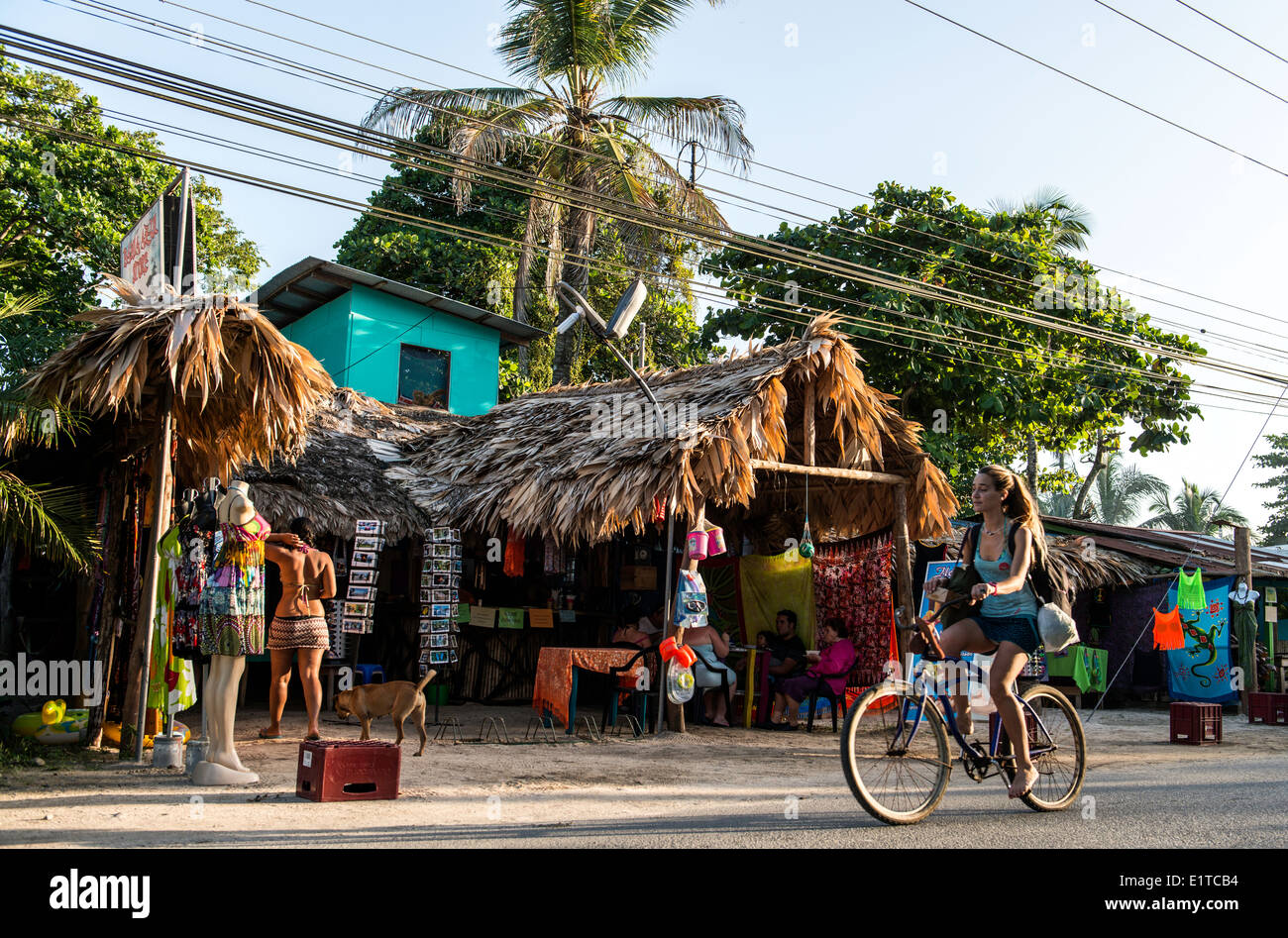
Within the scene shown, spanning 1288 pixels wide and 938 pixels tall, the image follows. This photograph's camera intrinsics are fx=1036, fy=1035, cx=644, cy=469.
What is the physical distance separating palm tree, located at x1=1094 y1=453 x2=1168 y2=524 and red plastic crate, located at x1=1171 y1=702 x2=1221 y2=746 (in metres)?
34.6

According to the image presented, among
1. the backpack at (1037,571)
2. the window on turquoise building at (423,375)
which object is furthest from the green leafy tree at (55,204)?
the backpack at (1037,571)

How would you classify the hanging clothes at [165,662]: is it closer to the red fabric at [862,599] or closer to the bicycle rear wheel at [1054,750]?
the bicycle rear wheel at [1054,750]

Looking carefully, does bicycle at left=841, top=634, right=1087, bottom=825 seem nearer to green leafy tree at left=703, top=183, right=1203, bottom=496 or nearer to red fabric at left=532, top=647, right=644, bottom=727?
red fabric at left=532, top=647, right=644, bottom=727

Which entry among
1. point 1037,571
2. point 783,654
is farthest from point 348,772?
point 783,654

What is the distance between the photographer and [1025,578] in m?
5.29

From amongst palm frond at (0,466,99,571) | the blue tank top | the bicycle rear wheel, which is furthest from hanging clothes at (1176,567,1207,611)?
palm frond at (0,466,99,571)

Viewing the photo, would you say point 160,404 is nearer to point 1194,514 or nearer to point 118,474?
point 118,474

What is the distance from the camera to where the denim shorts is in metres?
5.25

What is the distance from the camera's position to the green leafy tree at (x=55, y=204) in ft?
59.6

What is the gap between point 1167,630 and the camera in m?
14.7

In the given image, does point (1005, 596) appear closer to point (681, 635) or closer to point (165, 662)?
point (681, 635)

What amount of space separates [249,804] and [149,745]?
2328 millimetres

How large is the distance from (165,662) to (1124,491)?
4269 centimetres
